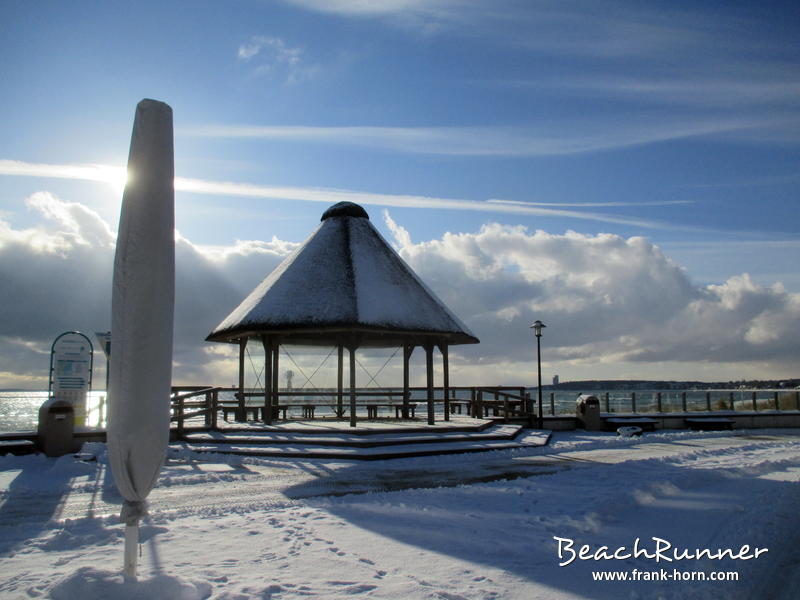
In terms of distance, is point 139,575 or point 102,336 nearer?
point 139,575

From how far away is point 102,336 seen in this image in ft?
55.0

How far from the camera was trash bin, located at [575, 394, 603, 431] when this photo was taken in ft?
76.4

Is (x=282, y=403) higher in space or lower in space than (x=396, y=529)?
higher

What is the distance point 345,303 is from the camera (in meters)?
17.3

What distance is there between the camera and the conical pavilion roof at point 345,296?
17.0 m

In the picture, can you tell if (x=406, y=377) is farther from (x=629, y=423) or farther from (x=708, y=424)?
(x=708, y=424)

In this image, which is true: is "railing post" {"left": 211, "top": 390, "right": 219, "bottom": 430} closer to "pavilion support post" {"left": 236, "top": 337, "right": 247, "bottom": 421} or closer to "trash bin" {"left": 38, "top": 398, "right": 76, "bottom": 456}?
"pavilion support post" {"left": 236, "top": 337, "right": 247, "bottom": 421}

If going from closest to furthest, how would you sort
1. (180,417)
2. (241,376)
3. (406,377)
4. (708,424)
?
(180,417) → (241,376) → (406,377) → (708,424)

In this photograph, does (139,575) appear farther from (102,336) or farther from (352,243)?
(352,243)

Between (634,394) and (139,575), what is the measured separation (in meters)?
26.2

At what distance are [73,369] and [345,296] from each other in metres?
7.53

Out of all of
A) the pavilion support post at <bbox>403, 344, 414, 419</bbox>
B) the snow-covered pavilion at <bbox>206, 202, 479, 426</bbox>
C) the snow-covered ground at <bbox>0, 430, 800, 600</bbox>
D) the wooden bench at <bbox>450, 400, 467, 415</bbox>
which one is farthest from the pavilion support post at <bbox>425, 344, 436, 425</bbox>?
the snow-covered ground at <bbox>0, 430, 800, 600</bbox>

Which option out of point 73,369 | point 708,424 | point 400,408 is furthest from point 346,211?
point 708,424

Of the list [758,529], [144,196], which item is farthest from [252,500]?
[758,529]
